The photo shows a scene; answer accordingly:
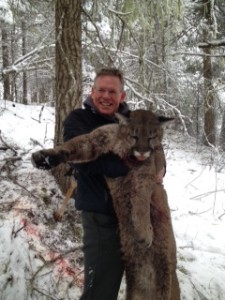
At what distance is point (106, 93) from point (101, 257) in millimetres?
1408

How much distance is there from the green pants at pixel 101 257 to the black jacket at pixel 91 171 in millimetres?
103

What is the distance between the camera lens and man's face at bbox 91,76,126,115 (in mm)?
3492

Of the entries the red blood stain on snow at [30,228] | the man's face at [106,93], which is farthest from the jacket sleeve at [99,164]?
the red blood stain on snow at [30,228]

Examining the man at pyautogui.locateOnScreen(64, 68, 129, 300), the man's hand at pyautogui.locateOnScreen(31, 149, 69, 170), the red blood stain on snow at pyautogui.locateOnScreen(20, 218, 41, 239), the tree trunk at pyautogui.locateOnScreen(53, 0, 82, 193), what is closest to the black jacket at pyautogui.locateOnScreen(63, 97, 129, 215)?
the man at pyautogui.locateOnScreen(64, 68, 129, 300)

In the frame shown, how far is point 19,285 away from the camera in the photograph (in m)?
4.64

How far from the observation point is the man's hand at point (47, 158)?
285 cm

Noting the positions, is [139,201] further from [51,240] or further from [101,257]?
[51,240]

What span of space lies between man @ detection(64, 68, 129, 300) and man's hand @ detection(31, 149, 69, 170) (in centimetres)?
24

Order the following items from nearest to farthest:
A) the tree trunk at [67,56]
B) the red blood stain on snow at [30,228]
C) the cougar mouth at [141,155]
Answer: the cougar mouth at [141,155], the red blood stain on snow at [30,228], the tree trunk at [67,56]

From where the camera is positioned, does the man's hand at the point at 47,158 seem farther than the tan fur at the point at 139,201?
No

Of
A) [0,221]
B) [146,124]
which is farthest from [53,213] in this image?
[146,124]

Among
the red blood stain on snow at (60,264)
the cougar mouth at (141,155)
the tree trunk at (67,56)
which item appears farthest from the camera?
the tree trunk at (67,56)

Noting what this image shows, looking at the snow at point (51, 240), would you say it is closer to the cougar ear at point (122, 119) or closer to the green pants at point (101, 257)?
the green pants at point (101, 257)

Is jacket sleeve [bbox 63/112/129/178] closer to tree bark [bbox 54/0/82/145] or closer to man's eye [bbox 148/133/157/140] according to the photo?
man's eye [bbox 148/133/157/140]
